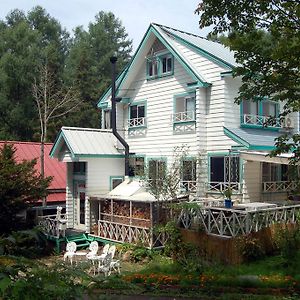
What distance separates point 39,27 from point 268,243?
173 feet

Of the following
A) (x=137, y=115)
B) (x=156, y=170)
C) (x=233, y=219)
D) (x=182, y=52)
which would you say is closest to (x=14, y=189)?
(x=156, y=170)

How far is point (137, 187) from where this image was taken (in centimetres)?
1984

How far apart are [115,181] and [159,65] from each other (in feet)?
22.0

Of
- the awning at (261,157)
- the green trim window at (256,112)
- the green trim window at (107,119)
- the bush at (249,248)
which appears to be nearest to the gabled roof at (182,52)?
the green trim window at (256,112)

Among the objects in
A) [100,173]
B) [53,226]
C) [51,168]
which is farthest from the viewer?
[51,168]

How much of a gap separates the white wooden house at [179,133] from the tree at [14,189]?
2.32 metres

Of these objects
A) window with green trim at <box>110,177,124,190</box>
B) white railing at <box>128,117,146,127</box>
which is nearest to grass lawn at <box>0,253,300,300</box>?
window with green trim at <box>110,177,124,190</box>

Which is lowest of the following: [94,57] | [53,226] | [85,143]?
[53,226]

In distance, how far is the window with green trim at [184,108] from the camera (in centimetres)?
2009

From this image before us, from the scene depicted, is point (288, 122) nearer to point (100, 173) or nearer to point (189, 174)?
point (189, 174)

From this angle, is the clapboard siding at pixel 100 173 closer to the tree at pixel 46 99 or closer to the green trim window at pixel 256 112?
the tree at pixel 46 99

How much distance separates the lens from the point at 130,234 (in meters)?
18.2

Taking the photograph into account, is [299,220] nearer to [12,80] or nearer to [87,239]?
[87,239]

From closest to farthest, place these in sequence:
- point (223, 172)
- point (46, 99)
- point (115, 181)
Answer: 1. point (223, 172)
2. point (115, 181)
3. point (46, 99)
